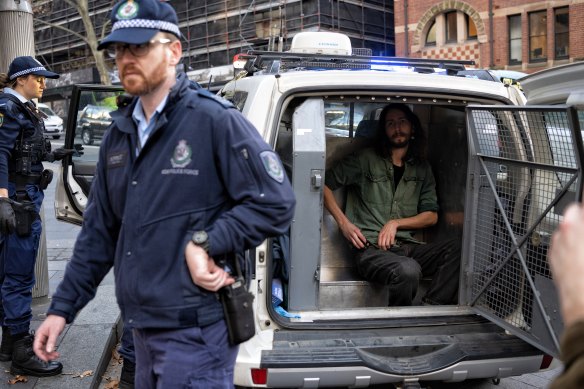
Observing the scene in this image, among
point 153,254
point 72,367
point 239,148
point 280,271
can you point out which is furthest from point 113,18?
point 72,367

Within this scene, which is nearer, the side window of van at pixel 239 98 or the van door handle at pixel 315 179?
the van door handle at pixel 315 179

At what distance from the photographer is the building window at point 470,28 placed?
99.6 feet

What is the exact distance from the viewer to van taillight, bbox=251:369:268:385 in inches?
135

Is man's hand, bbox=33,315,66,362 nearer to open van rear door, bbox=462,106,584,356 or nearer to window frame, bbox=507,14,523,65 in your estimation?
open van rear door, bbox=462,106,584,356

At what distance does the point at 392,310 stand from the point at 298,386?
81 cm

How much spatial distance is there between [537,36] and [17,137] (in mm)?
26993

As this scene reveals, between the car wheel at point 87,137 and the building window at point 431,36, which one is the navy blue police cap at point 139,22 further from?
the building window at point 431,36

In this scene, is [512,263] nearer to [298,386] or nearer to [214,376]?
[298,386]

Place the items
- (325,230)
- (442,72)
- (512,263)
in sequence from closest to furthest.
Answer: (512,263)
(442,72)
(325,230)

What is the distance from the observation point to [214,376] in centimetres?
246

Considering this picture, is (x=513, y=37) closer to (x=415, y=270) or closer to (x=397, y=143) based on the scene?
(x=397, y=143)

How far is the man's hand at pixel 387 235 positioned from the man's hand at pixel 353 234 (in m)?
0.12

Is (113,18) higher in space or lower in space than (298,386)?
higher

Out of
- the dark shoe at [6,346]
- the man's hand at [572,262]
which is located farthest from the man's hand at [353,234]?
the man's hand at [572,262]
